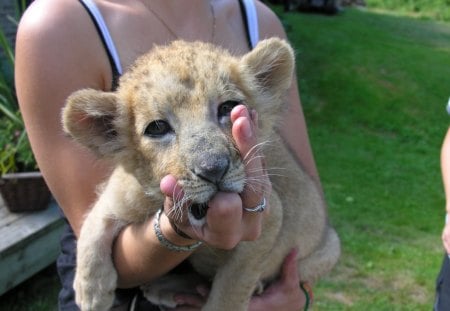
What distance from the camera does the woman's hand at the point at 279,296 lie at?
2.26 meters

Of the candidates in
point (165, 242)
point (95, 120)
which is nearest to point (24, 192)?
point (95, 120)

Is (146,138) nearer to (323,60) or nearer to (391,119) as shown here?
(391,119)

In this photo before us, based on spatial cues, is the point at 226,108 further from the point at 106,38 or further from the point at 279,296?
the point at 279,296

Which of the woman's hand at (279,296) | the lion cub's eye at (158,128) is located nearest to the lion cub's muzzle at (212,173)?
the lion cub's eye at (158,128)

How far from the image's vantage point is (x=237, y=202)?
62.4 inches

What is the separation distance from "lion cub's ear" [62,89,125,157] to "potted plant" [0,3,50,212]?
3319mm

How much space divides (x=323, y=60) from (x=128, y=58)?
11067 mm

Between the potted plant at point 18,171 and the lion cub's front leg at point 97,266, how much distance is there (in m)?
3.10

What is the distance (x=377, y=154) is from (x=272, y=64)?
7752mm

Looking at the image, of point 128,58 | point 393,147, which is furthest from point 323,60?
point 128,58

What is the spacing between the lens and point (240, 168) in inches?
64.3

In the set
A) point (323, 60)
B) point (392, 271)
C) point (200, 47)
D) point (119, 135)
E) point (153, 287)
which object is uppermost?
point (200, 47)

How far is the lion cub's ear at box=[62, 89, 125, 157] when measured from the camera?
1.86 metres

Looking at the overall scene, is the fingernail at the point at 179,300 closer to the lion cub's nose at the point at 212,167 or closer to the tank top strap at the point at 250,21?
the lion cub's nose at the point at 212,167
